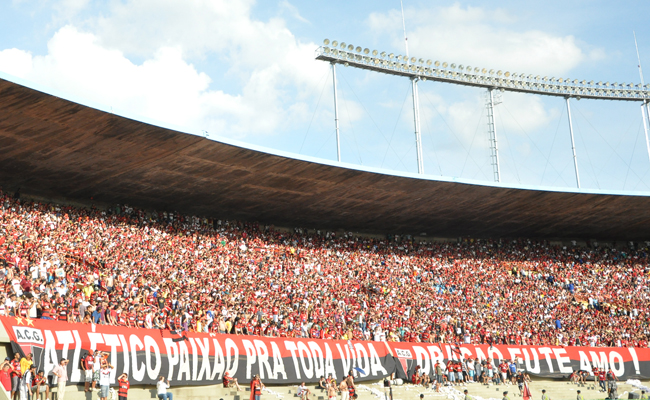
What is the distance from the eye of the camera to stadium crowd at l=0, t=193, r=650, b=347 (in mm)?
22609

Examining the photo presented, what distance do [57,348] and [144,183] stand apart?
14.5 m

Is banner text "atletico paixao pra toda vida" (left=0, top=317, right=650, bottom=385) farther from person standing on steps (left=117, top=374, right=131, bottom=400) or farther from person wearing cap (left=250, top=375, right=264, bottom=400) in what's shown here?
person wearing cap (left=250, top=375, right=264, bottom=400)

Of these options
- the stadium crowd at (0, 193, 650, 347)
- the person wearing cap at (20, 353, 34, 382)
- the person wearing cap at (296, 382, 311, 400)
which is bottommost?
the person wearing cap at (296, 382, 311, 400)

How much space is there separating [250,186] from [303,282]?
561 centimetres

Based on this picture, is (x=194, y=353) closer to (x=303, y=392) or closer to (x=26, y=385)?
(x=303, y=392)

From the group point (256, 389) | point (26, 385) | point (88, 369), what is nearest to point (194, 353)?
point (256, 389)

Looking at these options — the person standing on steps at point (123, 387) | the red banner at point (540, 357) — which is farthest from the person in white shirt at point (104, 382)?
the red banner at point (540, 357)

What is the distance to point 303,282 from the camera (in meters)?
32.3

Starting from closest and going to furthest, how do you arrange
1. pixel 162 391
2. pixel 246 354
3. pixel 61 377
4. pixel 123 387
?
pixel 61 377, pixel 123 387, pixel 162 391, pixel 246 354

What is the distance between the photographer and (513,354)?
100 feet

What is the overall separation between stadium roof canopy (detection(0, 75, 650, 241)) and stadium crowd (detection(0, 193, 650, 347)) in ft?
4.21

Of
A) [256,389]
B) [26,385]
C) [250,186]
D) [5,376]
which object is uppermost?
[250,186]

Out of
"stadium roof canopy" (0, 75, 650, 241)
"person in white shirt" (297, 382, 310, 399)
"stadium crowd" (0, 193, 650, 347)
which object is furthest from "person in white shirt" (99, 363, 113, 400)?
"stadium roof canopy" (0, 75, 650, 241)

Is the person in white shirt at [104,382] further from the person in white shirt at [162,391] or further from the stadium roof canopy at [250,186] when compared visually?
the stadium roof canopy at [250,186]
